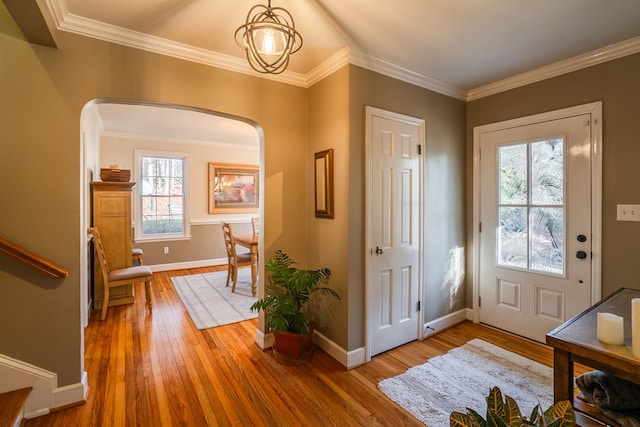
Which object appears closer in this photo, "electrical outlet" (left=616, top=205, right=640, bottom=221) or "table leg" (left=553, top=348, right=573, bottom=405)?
"table leg" (left=553, top=348, right=573, bottom=405)

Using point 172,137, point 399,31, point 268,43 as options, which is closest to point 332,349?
point 268,43

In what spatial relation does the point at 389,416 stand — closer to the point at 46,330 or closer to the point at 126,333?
the point at 46,330

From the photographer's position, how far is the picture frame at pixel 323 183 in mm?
2557

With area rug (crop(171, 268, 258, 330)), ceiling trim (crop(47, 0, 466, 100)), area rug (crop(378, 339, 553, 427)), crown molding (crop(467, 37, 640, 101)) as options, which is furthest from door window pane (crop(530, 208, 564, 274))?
area rug (crop(171, 268, 258, 330))

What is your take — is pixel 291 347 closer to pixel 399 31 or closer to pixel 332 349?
pixel 332 349

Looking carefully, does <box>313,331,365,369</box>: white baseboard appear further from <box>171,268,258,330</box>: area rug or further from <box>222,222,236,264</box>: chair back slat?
<box>222,222,236,264</box>: chair back slat

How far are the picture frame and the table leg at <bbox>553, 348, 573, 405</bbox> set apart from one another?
170 cm

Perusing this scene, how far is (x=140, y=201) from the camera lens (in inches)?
216

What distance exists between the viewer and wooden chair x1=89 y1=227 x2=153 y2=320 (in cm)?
338

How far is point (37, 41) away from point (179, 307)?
2.97 meters

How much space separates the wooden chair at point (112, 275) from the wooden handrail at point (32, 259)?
5.64 feet

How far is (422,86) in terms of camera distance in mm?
2889

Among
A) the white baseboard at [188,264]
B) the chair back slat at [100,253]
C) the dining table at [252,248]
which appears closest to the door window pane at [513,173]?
the dining table at [252,248]

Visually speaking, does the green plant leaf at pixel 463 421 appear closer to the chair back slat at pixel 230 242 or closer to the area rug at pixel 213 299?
the area rug at pixel 213 299
